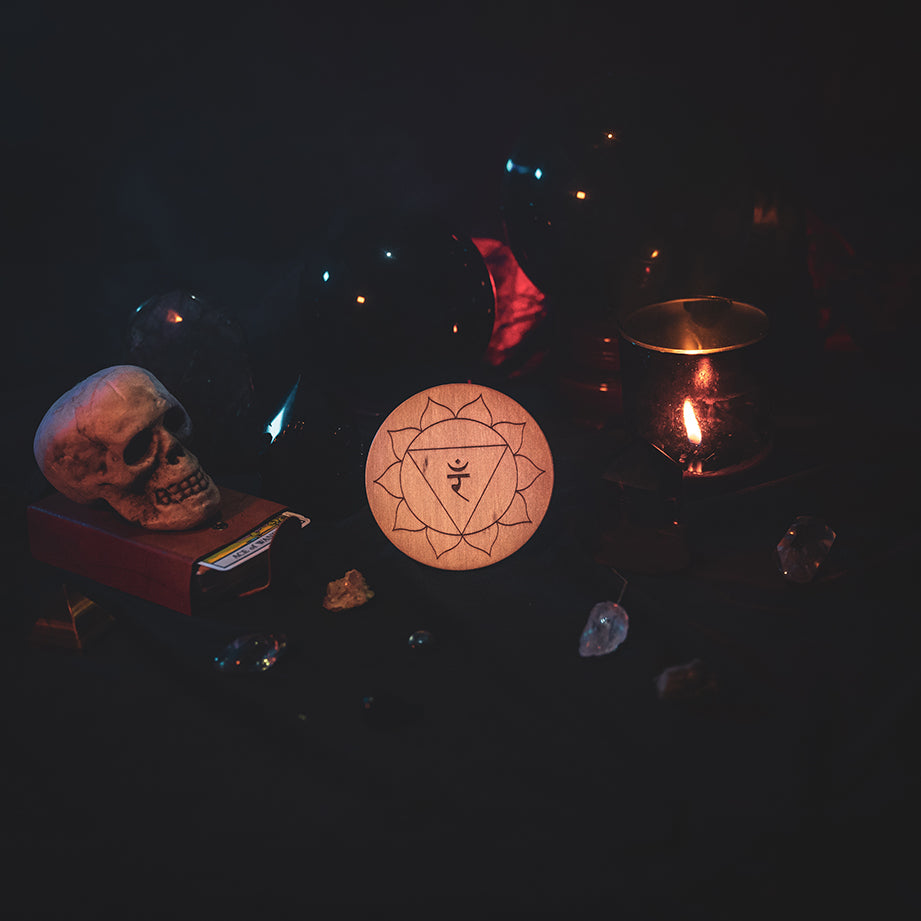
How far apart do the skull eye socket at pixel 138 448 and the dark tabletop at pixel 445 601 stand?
32cm

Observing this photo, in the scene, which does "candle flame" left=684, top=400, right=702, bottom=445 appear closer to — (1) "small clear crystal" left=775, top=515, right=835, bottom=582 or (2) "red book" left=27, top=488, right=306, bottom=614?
(1) "small clear crystal" left=775, top=515, right=835, bottom=582

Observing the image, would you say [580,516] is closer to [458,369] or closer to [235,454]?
[458,369]

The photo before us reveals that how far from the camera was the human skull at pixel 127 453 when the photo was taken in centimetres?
163

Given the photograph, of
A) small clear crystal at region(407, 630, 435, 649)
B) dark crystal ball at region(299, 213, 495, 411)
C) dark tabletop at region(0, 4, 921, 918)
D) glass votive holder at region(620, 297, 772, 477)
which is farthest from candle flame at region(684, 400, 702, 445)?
small clear crystal at region(407, 630, 435, 649)

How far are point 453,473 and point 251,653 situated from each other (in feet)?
1.79

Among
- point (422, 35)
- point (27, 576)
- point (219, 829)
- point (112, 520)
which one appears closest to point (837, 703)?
point (219, 829)

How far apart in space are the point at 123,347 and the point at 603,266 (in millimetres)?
1346

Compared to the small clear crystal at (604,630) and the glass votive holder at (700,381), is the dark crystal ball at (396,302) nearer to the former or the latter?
the glass votive holder at (700,381)

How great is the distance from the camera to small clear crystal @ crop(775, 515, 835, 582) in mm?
1600

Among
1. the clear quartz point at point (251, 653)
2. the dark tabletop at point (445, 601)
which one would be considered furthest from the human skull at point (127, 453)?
the clear quartz point at point (251, 653)

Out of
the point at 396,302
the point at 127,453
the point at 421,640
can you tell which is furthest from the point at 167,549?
the point at 396,302

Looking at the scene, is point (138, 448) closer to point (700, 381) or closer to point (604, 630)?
point (604, 630)

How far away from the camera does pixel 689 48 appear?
2361mm

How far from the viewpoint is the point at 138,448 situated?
171cm
